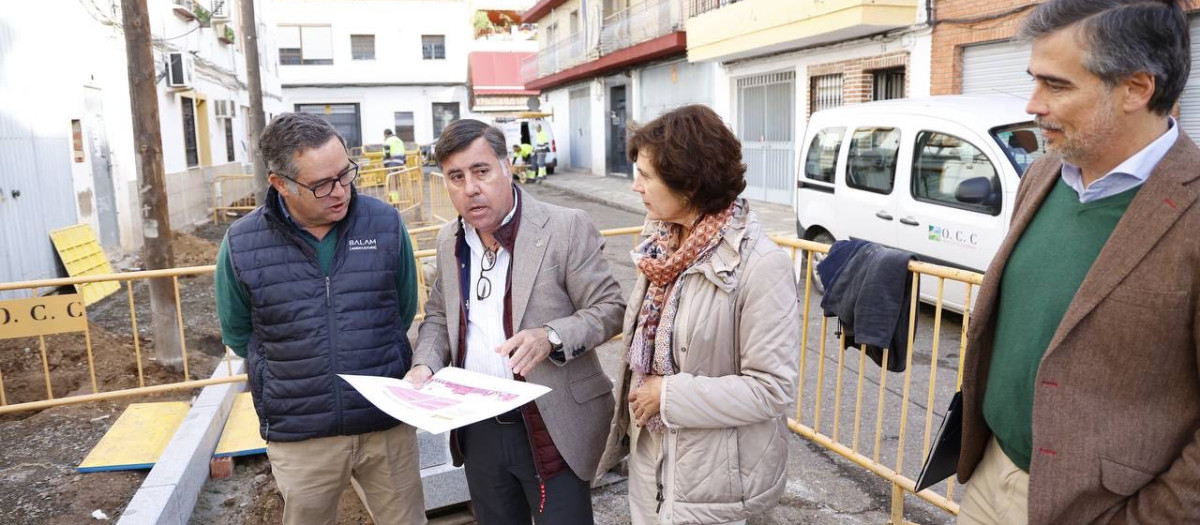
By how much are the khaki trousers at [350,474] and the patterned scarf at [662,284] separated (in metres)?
0.99

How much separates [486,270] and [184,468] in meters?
2.31

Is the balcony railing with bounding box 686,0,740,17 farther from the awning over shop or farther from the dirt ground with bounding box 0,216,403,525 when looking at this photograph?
the awning over shop

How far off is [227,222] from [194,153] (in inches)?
61.5

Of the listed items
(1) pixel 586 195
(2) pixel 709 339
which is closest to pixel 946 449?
(2) pixel 709 339

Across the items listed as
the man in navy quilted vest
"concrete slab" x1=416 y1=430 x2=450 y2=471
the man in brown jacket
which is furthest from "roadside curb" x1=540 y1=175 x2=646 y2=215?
the man in brown jacket

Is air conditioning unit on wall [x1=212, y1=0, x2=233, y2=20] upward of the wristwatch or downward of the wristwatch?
upward

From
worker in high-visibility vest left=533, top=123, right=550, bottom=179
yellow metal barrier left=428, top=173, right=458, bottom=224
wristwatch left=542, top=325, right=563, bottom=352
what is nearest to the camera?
wristwatch left=542, top=325, right=563, bottom=352

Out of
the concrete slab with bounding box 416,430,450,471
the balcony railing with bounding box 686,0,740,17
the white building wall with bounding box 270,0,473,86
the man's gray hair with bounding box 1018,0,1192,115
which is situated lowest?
the concrete slab with bounding box 416,430,450,471

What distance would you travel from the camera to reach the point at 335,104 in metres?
40.6

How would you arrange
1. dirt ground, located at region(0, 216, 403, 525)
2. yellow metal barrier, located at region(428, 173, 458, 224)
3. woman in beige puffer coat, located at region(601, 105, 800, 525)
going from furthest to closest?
yellow metal barrier, located at region(428, 173, 458, 224)
dirt ground, located at region(0, 216, 403, 525)
woman in beige puffer coat, located at region(601, 105, 800, 525)

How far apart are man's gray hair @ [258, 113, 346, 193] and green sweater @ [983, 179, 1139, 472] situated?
1896 millimetres

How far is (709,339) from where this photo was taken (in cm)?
198

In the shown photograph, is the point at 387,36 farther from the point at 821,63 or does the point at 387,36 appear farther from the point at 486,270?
the point at 486,270

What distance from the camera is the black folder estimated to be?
2.03 meters
